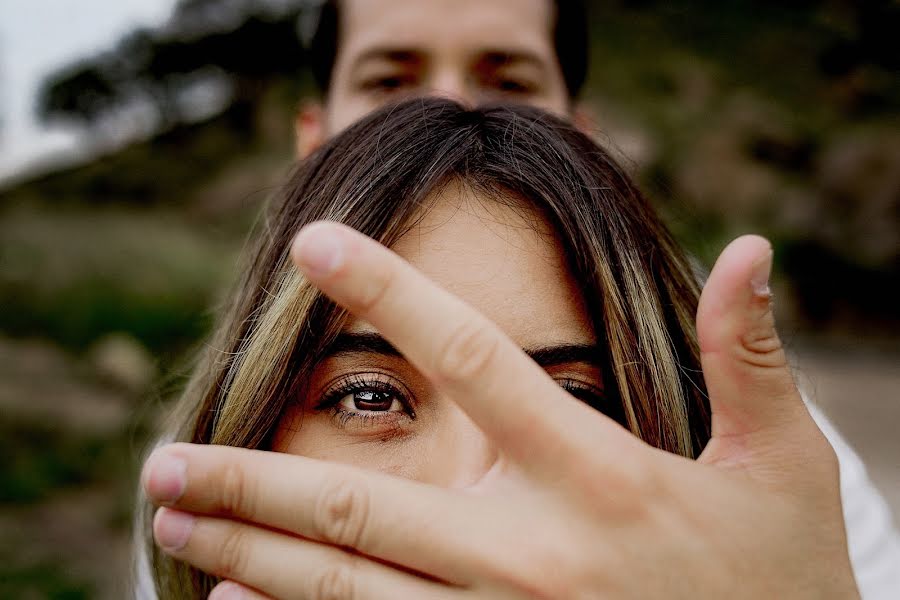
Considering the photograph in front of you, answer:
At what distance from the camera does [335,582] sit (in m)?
0.91

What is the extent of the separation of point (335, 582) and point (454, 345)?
1.25 ft

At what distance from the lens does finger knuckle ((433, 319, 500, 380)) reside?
2.68ft

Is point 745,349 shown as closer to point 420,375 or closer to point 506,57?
point 420,375

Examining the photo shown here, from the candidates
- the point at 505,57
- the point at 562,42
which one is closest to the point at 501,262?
the point at 505,57

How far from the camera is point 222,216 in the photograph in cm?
1502

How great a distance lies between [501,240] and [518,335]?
217 mm

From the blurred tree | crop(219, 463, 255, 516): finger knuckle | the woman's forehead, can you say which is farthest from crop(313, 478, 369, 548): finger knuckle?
the blurred tree

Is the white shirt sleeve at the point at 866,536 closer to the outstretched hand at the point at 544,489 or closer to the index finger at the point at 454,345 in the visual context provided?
the outstretched hand at the point at 544,489

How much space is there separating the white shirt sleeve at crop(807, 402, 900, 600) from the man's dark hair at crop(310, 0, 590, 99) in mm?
1769

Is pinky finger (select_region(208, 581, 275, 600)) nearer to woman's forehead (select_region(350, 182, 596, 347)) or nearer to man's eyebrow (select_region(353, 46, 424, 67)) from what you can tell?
woman's forehead (select_region(350, 182, 596, 347))

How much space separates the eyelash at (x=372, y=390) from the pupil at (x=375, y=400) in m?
0.01

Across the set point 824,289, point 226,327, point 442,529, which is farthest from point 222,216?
point 442,529

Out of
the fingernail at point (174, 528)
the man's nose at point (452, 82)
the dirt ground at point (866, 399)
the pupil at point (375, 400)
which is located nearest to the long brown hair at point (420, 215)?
the pupil at point (375, 400)

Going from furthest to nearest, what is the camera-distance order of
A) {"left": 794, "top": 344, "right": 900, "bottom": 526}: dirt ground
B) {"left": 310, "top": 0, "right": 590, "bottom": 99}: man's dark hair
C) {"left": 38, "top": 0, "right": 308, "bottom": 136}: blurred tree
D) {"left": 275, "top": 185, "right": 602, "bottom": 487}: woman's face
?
{"left": 38, "top": 0, "right": 308, "bottom": 136}: blurred tree, {"left": 794, "top": 344, "right": 900, "bottom": 526}: dirt ground, {"left": 310, "top": 0, "right": 590, "bottom": 99}: man's dark hair, {"left": 275, "top": 185, "right": 602, "bottom": 487}: woman's face
